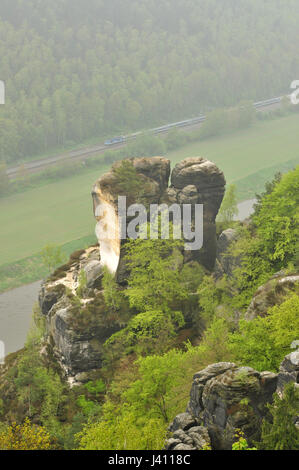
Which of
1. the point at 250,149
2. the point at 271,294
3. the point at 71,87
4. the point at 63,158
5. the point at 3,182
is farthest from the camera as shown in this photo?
the point at 71,87

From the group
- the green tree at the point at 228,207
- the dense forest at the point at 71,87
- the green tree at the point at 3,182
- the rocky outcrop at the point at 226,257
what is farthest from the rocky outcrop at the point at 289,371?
the dense forest at the point at 71,87

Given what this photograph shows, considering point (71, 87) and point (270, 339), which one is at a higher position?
point (270, 339)

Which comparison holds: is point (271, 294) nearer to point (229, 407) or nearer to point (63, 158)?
point (229, 407)

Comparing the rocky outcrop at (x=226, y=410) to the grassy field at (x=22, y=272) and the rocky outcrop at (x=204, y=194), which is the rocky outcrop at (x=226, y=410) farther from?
the grassy field at (x=22, y=272)

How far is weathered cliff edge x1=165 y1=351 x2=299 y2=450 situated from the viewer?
28.7 m

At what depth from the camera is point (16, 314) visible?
289ft

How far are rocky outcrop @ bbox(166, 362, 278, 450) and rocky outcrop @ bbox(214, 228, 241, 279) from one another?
2196 centimetres

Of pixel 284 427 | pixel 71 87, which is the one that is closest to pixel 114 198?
pixel 284 427

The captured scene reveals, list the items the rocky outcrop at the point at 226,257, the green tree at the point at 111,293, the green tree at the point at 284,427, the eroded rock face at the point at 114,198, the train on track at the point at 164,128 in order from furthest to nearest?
the train on track at the point at 164,128
the eroded rock face at the point at 114,198
the green tree at the point at 111,293
the rocky outcrop at the point at 226,257
the green tree at the point at 284,427

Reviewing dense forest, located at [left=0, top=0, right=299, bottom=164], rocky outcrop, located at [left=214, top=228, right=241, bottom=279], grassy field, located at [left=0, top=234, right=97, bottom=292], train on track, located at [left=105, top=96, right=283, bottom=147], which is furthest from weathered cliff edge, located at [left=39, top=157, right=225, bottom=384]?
dense forest, located at [left=0, top=0, right=299, bottom=164]

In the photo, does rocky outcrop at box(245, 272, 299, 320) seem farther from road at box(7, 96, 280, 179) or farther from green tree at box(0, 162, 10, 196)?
road at box(7, 96, 280, 179)

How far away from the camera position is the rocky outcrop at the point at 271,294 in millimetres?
40812

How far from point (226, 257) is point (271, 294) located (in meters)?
12.2
